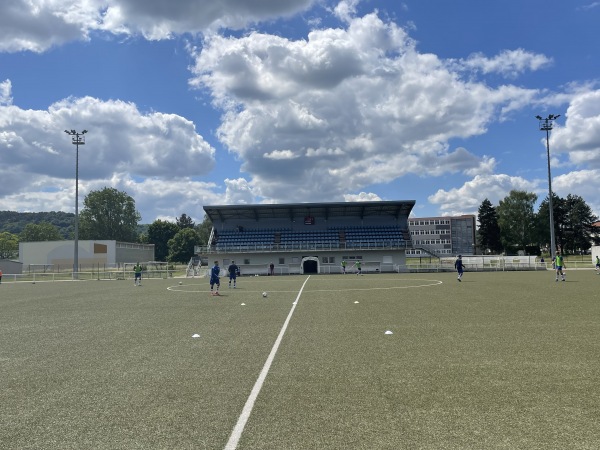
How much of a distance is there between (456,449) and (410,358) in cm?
404

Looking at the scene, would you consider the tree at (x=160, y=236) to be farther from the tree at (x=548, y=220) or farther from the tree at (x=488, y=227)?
the tree at (x=548, y=220)

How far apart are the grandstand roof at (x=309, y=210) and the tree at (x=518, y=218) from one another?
35.2 meters

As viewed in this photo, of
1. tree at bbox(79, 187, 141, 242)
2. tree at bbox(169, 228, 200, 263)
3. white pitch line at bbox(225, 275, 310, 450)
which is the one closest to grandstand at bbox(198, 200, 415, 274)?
tree at bbox(169, 228, 200, 263)

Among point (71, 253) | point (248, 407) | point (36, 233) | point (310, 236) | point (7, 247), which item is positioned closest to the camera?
point (248, 407)

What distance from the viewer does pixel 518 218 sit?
302 feet

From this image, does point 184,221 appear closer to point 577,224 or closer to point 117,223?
point 117,223

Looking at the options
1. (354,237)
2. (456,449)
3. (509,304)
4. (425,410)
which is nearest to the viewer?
(456,449)

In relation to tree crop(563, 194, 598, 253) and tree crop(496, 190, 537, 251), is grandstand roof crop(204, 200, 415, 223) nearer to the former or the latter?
tree crop(496, 190, 537, 251)

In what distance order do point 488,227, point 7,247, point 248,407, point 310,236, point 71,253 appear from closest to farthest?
point 248,407 → point 310,236 → point 71,253 → point 488,227 → point 7,247

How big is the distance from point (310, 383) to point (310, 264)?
53.1m

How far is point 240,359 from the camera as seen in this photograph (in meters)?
8.74

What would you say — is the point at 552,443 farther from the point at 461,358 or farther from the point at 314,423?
the point at 461,358

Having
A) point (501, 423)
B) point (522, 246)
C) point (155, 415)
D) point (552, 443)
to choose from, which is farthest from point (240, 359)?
point (522, 246)

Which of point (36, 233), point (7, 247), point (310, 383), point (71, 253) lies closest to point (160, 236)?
point (71, 253)
